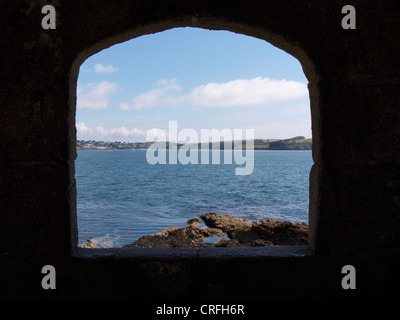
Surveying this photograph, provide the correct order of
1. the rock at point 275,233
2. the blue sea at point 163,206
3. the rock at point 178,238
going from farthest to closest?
the blue sea at point 163,206
the rock at point 275,233
the rock at point 178,238

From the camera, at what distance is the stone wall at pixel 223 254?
1.87m

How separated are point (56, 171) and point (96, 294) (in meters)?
0.79

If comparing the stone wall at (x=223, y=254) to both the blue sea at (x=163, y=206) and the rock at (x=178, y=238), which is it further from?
the blue sea at (x=163, y=206)

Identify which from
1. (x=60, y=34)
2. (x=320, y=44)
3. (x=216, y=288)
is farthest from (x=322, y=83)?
(x=60, y=34)

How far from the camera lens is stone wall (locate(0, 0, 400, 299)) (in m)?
1.87

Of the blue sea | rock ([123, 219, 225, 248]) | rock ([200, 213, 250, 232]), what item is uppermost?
rock ([123, 219, 225, 248])

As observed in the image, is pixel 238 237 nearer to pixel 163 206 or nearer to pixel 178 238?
pixel 178 238

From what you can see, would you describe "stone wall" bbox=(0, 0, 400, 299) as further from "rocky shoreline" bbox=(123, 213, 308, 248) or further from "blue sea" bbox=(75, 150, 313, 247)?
"blue sea" bbox=(75, 150, 313, 247)

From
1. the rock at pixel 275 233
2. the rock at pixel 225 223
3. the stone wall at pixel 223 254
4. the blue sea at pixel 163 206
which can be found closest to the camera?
the stone wall at pixel 223 254

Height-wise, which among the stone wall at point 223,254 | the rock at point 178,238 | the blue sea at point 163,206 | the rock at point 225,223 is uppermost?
the stone wall at point 223,254

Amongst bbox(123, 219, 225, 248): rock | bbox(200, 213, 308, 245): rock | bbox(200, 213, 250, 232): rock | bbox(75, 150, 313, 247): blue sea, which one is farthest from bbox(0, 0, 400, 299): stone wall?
bbox(75, 150, 313, 247): blue sea

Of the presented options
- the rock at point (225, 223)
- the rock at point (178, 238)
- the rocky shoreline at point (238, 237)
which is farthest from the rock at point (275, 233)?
the rock at point (178, 238)

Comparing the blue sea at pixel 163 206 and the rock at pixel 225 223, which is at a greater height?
the rock at pixel 225 223
